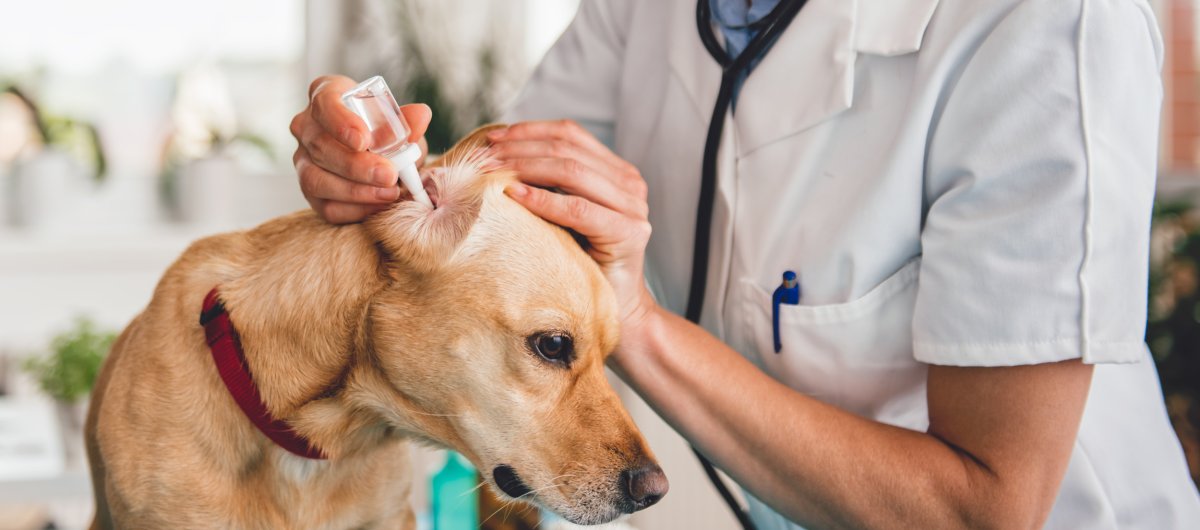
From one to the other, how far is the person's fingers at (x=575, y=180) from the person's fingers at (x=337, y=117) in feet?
0.44

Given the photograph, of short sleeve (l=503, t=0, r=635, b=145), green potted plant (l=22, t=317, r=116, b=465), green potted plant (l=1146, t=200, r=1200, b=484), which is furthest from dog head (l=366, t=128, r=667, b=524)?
green potted plant (l=1146, t=200, r=1200, b=484)

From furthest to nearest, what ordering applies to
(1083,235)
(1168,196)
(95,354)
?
(1168,196) → (95,354) → (1083,235)

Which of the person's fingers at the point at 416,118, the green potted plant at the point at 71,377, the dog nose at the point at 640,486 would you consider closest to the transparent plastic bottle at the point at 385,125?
the person's fingers at the point at 416,118

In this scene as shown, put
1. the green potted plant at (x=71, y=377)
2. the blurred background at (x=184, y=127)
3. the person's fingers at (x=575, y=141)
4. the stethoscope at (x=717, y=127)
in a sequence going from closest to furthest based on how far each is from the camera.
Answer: the person's fingers at (x=575, y=141), the stethoscope at (x=717, y=127), the green potted plant at (x=71, y=377), the blurred background at (x=184, y=127)

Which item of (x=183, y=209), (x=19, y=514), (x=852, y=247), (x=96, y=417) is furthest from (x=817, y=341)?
(x=183, y=209)

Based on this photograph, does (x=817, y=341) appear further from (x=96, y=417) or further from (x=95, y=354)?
(x=95, y=354)

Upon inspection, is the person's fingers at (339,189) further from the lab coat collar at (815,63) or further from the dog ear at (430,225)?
the lab coat collar at (815,63)

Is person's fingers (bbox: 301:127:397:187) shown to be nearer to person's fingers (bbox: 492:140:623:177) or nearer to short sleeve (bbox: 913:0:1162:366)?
person's fingers (bbox: 492:140:623:177)

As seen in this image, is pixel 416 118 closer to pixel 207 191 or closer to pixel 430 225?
pixel 430 225

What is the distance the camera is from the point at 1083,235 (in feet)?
2.34

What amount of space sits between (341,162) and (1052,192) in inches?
21.4

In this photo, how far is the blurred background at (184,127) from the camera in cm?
233

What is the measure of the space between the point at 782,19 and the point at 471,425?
1.55 feet

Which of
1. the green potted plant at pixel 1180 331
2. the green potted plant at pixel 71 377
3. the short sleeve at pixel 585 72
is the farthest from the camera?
the green potted plant at pixel 1180 331
